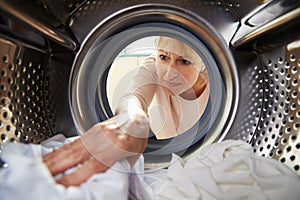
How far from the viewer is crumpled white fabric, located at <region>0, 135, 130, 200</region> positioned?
0.41m

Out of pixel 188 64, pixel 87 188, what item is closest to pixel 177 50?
pixel 188 64

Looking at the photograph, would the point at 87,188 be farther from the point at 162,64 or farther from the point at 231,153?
the point at 162,64

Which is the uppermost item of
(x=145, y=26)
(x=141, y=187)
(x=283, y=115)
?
(x=145, y=26)

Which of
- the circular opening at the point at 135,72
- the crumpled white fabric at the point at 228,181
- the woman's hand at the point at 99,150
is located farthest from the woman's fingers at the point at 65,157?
the circular opening at the point at 135,72

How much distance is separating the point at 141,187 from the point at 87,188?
14 centimetres

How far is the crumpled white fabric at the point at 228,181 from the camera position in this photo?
0.53m

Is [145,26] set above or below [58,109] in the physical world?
above

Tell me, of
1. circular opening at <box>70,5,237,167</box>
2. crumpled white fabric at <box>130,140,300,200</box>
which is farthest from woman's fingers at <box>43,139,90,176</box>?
circular opening at <box>70,5,237,167</box>

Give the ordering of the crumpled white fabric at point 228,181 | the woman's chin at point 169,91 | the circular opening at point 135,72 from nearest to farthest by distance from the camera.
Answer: the crumpled white fabric at point 228,181 < the circular opening at point 135,72 < the woman's chin at point 169,91

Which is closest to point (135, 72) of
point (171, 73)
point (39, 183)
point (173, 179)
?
point (171, 73)

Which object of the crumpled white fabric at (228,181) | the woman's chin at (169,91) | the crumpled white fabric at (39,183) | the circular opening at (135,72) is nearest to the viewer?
the crumpled white fabric at (39,183)

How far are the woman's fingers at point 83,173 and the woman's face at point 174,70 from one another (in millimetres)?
372

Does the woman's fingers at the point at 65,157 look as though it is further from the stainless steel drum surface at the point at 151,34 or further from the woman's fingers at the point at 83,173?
the stainless steel drum surface at the point at 151,34

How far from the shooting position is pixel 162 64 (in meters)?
0.80
